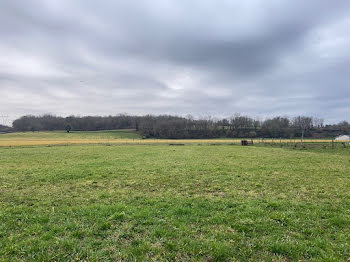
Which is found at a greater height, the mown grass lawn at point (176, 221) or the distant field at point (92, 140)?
the mown grass lawn at point (176, 221)

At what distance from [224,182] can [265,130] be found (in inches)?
4708

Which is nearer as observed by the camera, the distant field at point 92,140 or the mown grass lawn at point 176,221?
the mown grass lawn at point 176,221

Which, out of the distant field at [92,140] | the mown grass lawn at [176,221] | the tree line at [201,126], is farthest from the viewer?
the tree line at [201,126]

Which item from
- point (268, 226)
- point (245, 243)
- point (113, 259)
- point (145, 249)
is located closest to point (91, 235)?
point (113, 259)

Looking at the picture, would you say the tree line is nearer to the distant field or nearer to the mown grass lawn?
the distant field

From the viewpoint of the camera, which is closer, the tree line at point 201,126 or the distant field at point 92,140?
the distant field at point 92,140

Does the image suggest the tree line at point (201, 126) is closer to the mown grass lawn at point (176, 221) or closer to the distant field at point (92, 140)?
the distant field at point (92, 140)

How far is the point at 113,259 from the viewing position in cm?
430

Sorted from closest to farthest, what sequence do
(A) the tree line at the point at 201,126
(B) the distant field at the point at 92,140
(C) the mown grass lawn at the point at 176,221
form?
(C) the mown grass lawn at the point at 176,221
(B) the distant field at the point at 92,140
(A) the tree line at the point at 201,126

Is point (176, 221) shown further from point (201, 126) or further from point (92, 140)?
point (201, 126)

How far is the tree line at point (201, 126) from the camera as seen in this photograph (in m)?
113

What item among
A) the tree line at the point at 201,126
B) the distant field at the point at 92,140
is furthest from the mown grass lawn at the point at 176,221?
the tree line at the point at 201,126

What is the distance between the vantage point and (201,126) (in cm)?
12450

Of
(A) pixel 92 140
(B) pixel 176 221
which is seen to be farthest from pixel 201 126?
(B) pixel 176 221
